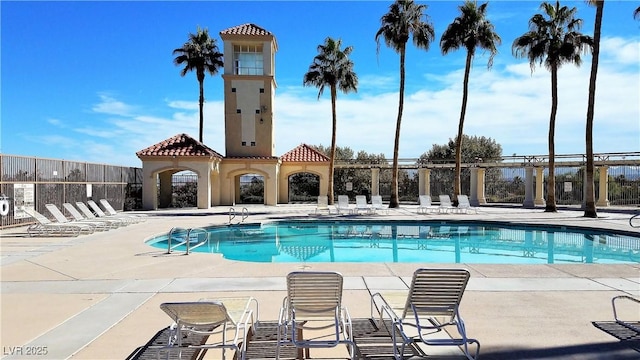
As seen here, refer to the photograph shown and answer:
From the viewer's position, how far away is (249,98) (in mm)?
29016

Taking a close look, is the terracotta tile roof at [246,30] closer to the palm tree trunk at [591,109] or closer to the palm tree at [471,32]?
the palm tree at [471,32]

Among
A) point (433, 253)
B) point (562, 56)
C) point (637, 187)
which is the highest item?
point (562, 56)

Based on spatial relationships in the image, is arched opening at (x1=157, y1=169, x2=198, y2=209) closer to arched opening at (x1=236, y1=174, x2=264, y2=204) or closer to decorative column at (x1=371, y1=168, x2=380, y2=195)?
arched opening at (x1=236, y1=174, x2=264, y2=204)

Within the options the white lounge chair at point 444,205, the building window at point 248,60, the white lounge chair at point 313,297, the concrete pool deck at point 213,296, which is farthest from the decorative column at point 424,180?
the white lounge chair at point 313,297

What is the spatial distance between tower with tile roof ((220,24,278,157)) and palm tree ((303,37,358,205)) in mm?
3131

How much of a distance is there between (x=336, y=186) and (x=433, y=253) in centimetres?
2383

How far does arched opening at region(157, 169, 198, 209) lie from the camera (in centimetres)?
2862

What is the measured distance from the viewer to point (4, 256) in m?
10.2

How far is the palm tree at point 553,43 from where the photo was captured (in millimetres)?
22906

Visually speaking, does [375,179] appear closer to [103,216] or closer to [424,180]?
[424,180]

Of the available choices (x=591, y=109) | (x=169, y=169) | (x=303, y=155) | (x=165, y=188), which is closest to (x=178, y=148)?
(x=169, y=169)

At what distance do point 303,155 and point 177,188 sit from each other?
10648mm

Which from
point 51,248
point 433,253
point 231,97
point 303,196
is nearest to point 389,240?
point 433,253

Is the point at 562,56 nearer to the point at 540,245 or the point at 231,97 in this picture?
the point at 540,245
